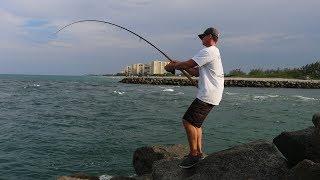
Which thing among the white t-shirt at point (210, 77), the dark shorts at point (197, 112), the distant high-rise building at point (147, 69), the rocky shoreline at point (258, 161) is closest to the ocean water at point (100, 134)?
the rocky shoreline at point (258, 161)

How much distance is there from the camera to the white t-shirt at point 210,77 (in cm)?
721

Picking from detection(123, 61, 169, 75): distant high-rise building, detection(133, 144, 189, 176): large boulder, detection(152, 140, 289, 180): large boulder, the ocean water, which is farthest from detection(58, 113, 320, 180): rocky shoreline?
detection(123, 61, 169, 75): distant high-rise building

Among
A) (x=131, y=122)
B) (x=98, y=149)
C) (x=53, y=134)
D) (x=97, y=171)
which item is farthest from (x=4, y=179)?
(x=131, y=122)

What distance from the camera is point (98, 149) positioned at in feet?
50.3

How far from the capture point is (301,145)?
24.9 ft

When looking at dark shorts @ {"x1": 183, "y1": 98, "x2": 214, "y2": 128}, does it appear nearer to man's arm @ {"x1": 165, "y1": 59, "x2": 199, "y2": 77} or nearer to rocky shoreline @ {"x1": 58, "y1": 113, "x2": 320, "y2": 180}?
man's arm @ {"x1": 165, "y1": 59, "x2": 199, "y2": 77}

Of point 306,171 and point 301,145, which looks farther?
point 301,145

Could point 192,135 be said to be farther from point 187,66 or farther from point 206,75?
point 187,66

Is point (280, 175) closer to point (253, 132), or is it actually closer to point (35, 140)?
point (35, 140)

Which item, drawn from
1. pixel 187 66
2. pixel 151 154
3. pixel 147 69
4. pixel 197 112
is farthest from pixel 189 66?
pixel 147 69

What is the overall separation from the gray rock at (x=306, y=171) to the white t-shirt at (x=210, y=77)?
1.58 metres

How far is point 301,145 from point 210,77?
6.16 feet

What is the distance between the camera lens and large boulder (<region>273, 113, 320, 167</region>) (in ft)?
24.4

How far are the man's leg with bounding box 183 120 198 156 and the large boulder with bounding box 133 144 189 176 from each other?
204 cm
